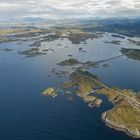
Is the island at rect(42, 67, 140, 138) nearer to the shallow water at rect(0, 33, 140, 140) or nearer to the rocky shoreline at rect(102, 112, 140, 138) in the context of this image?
the rocky shoreline at rect(102, 112, 140, 138)

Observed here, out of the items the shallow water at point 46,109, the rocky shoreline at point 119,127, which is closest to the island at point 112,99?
the rocky shoreline at point 119,127

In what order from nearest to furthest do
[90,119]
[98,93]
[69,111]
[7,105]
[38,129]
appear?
[38,129] → [90,119] → [69,111] → [7,105] → [98,93]

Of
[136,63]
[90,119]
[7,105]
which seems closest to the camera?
[90,119]

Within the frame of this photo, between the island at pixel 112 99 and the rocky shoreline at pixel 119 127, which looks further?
the island at pixel 112 99

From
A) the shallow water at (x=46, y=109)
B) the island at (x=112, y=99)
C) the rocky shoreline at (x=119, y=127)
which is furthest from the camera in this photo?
the island at (x=112, y=99)

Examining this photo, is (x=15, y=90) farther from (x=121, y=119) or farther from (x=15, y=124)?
(x=121, y=119)

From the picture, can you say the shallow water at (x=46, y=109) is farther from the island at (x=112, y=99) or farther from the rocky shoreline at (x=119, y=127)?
the island at (x=112, y=99)

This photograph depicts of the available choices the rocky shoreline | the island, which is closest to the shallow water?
the rocky shoreline

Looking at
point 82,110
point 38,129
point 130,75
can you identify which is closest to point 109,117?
point 82,110

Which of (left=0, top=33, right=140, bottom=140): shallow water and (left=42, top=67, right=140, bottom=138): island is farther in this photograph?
(left=42, top=67, right=140, bottom=138): island

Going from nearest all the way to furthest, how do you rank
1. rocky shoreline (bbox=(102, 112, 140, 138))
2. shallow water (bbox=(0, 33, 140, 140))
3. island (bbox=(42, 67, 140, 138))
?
rocky shoreline (bbox=(102, 112, 140, 138)), shallow water (bbox=(0, 33, 140, 140)), island (bbox=(42, 67, 140, 138))

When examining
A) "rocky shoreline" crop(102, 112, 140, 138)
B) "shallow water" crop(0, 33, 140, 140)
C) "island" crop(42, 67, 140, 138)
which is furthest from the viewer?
"island" crop(42, 67, 140, 138)
